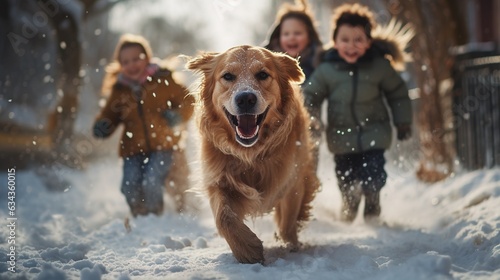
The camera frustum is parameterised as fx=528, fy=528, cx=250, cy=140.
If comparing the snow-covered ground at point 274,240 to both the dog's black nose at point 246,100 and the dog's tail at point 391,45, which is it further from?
the dog's tail at point 391,45

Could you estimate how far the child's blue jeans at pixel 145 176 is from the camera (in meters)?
5.64

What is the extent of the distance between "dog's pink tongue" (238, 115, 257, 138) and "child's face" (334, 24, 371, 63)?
1.93 metres

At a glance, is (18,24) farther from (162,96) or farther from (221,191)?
(221,191)

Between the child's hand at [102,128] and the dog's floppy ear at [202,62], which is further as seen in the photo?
the child's hand at [102,128]

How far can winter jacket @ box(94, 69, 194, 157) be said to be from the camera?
5.61 m

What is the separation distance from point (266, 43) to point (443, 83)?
11.3 ft

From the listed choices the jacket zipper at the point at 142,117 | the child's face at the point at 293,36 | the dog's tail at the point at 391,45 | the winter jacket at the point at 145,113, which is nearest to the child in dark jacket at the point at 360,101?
the dog's tail at the point at 391,45

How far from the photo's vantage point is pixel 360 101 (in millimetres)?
5160

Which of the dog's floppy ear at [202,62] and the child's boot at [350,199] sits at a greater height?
the dog's floppy ear at [202,62]

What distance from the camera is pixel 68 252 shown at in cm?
355

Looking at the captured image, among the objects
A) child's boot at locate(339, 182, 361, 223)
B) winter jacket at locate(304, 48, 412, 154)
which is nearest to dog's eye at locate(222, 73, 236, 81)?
winter jacket at locate(304, 48, 412, 154)

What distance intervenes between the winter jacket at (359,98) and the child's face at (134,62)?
1854mm

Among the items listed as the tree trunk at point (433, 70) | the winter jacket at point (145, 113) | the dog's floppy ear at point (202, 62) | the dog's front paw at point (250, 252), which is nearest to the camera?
the dog's front paw at point (250, 252)

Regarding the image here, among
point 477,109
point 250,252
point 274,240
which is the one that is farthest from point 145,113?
point 477,109
